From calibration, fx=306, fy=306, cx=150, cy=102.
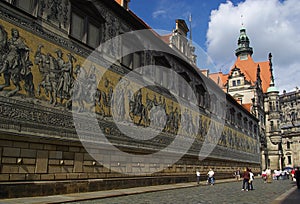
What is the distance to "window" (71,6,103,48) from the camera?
11406 mm

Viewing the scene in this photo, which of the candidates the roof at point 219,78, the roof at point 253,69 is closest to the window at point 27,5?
the roof at point 219,78

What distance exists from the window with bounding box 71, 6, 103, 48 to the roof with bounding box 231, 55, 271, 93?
→ 3937 cm

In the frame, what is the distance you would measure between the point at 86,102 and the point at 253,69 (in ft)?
150

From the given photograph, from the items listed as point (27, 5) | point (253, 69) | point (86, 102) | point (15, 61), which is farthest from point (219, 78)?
point (15, 61)

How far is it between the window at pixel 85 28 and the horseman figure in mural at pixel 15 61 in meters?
2.60

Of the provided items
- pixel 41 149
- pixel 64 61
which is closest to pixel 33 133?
pixel 41 149

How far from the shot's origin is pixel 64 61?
10.4 metres

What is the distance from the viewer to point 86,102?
11.1 metres

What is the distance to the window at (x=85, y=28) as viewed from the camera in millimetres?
11406

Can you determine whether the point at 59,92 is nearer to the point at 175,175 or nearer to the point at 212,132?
the point at 175,175

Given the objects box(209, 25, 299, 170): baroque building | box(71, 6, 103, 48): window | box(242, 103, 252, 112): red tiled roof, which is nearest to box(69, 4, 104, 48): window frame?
box(71, 6, 103, 48): window

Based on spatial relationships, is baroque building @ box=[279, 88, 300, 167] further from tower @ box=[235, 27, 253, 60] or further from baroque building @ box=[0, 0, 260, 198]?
baroque building @ box=[0, 0, 260, 198]

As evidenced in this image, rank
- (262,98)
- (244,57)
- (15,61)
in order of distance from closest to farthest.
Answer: (15,61), (262,98), (244,57)

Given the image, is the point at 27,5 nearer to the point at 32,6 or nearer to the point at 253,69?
the point at 32,6
